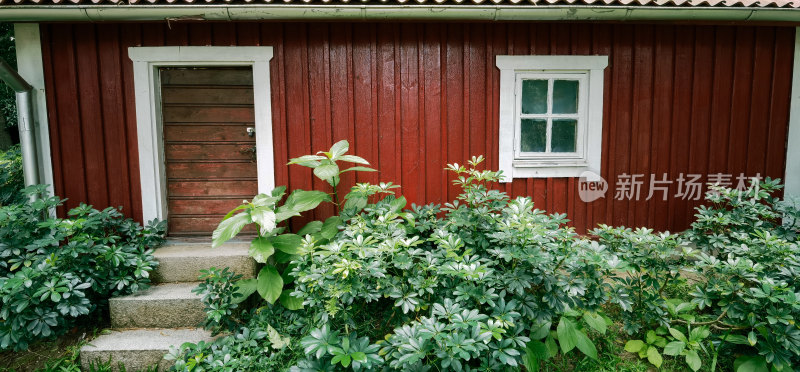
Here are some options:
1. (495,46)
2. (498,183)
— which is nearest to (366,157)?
(498,183)

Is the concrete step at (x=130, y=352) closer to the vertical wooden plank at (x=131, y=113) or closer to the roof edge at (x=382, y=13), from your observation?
the vertical wooden plank at (x=131, y=113)

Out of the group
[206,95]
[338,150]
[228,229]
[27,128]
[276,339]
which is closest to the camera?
[276,339]

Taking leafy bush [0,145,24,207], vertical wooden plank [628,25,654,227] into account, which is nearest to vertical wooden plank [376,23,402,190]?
vertical wooden plank [628,25,654,227]

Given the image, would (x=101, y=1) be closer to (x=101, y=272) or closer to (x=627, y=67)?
(x=101, y=272)

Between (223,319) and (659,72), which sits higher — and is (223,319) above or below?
below

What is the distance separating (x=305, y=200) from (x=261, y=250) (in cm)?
60

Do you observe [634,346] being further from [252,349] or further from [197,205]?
[197,205]

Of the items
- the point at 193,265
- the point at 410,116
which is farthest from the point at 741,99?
the point at 193,265

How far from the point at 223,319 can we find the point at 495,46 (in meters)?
3.68

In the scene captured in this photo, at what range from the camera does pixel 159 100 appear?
433 centimetres

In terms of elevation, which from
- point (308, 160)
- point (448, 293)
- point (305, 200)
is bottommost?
point (448, 293)

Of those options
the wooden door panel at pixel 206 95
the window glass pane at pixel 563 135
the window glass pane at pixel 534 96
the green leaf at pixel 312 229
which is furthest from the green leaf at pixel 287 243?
the window glass pane at pixel 563 135

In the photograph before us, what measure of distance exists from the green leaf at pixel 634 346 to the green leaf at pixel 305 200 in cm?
279

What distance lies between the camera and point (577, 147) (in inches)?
178
